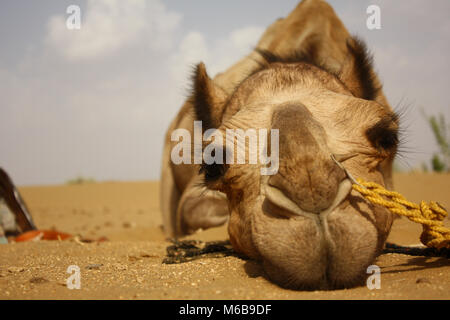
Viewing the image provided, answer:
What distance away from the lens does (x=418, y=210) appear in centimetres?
273

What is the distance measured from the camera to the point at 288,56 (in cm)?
420

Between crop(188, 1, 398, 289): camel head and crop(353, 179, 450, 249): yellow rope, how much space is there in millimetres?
66

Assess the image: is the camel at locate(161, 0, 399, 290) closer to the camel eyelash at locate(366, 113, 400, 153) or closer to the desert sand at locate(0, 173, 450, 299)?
the camel eyelash at locate(366, 113, 400, 153)

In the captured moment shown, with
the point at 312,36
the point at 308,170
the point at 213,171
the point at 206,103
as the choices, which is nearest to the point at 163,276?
the point at 213,171

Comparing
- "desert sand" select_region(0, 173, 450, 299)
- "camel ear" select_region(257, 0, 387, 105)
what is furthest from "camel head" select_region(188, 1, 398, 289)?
"camel ear" select_region(257, 0, 387, 105)

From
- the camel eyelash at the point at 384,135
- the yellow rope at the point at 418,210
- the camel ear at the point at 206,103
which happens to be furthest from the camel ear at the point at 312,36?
the yellow rope at the point at 418,210

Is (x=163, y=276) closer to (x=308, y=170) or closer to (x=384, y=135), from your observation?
(x=308, y=170)

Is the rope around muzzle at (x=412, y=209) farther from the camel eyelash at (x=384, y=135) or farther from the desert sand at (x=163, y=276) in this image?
the camel eyelash at (x=384, y=135)

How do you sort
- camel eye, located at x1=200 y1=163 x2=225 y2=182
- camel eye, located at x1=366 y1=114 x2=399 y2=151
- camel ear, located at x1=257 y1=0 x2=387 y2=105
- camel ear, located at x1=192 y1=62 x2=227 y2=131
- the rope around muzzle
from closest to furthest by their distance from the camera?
the rope around muzzle, camel eye, located at x1=366 y1=114 x2=399 y2=151, camel eye, located at x1=200 y1=163 x2=225 y2=182, camel ear, located at x1=192 y1=62 x2=227 y2=131, camel ear, located at x1=257 y1=0 x2=387 y2=105

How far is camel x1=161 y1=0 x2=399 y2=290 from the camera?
2.26 metres

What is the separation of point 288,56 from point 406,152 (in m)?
1.59
